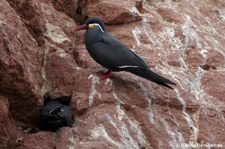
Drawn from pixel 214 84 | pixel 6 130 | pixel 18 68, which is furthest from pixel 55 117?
pixel 214 84

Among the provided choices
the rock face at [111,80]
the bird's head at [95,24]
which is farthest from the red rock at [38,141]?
the bird's head at [95,24]

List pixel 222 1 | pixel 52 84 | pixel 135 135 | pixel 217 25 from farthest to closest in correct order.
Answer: pixel 222 1
pixel 217 25
pixel 52 84
pixel 135 135

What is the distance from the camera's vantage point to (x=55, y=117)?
7.12 metres

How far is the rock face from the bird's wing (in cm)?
29

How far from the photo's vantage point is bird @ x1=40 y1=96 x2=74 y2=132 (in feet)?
23.3

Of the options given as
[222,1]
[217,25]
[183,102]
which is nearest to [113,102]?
[183,102]

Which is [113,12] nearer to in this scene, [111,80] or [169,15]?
[169,15]

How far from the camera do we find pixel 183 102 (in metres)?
7.90

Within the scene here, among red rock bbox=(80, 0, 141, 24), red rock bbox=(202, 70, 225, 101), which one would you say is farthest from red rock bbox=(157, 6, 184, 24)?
red rock bbox=(202, 70, 225, 101)

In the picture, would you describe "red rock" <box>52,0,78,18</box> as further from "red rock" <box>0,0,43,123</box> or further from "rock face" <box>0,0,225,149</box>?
"red rock" <box>0,0,43,123</box>

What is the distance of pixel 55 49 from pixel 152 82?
1.63m

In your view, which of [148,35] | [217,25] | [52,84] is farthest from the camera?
[217,25]

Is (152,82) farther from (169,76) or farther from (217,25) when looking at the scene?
(217,25)

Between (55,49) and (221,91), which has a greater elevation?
(55,49)
